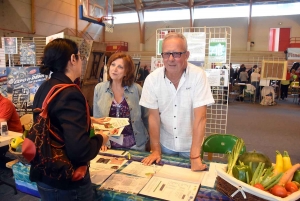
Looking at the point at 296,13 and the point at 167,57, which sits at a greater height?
the point at 296,13

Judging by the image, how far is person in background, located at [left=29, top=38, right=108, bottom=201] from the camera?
3.18 feet

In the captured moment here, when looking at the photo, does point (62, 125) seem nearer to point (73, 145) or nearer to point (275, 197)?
point (73, 145)

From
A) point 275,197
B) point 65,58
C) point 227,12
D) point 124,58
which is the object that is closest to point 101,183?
point 65,58

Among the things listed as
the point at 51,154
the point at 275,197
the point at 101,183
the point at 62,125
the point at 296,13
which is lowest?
A: the point at 101,183

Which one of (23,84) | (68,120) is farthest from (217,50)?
(23,84)

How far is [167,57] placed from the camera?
151cm

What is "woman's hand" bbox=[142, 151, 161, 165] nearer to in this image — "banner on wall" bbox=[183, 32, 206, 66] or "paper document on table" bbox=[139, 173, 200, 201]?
"paper document on table" bbox=[139, 173, 200, 201]

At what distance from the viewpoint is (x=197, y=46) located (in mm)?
2684

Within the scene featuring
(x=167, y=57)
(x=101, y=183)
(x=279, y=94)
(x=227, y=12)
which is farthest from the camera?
(x=227, y=12)

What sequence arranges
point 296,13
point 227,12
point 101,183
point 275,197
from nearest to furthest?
point 275,197 → point 101,183 → point 296,13 → point 227,12

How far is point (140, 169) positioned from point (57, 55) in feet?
2.62

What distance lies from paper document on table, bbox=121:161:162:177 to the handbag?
47 cm

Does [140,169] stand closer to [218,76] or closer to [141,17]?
[218,76]

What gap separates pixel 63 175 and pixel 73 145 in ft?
0.45
